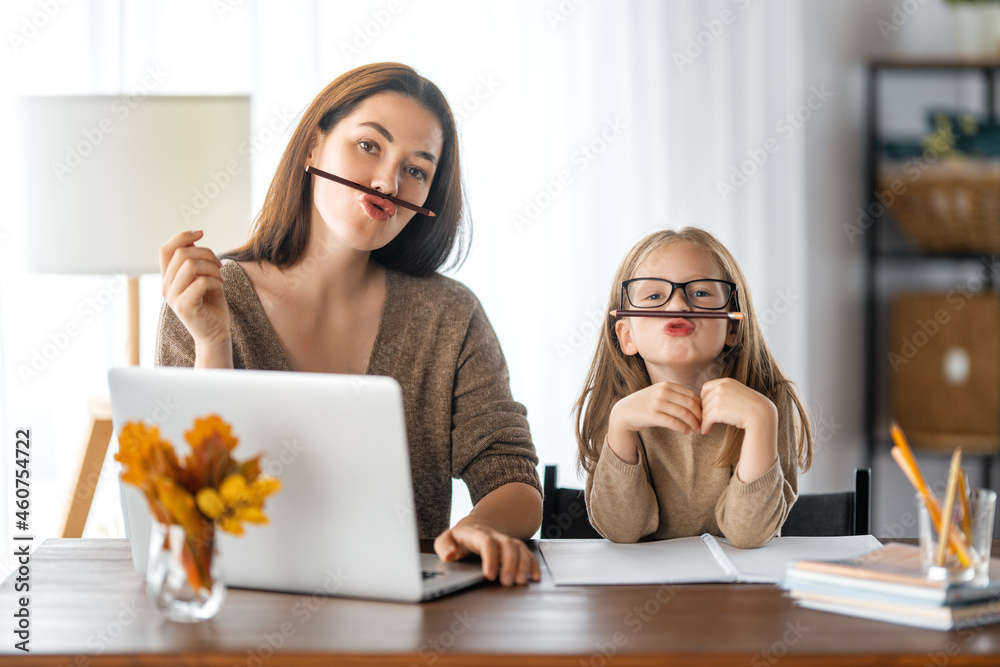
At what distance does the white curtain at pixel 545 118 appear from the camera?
2383 mm

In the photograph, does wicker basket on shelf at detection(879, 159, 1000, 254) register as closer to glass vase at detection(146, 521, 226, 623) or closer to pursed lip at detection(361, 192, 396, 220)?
pursed lip at detection(361, 192, 396, 220)

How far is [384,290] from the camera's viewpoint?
4.79ft

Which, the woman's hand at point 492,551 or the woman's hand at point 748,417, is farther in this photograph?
the woman's hand at point 748,417

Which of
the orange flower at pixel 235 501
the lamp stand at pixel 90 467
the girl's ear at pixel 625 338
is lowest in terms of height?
the lamp stand at pixel 90 467

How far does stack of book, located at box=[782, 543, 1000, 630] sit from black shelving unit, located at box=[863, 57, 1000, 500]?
1.87m

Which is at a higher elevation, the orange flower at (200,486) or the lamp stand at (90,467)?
the orange flower at (200,486)

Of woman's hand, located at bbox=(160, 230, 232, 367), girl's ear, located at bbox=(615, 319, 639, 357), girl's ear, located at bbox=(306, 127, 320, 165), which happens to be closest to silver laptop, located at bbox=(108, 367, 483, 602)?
woman's hand, located at bbox=(160, 230, 232, 367)

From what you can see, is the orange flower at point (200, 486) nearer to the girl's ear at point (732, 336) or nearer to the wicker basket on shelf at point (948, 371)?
the girl's ear at point (732, 336)

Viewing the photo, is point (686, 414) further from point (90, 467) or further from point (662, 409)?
point (90, 467)

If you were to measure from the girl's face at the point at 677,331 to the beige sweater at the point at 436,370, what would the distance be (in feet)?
0.72

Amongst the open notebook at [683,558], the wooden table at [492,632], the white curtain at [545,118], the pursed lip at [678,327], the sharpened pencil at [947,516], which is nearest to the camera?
the wooden table at [492,632]

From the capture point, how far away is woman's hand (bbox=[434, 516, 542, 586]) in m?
0.92

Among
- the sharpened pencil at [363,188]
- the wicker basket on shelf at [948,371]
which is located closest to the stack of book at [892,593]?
the sharpened pencil at [363,188]

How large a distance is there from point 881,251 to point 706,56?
75cm
